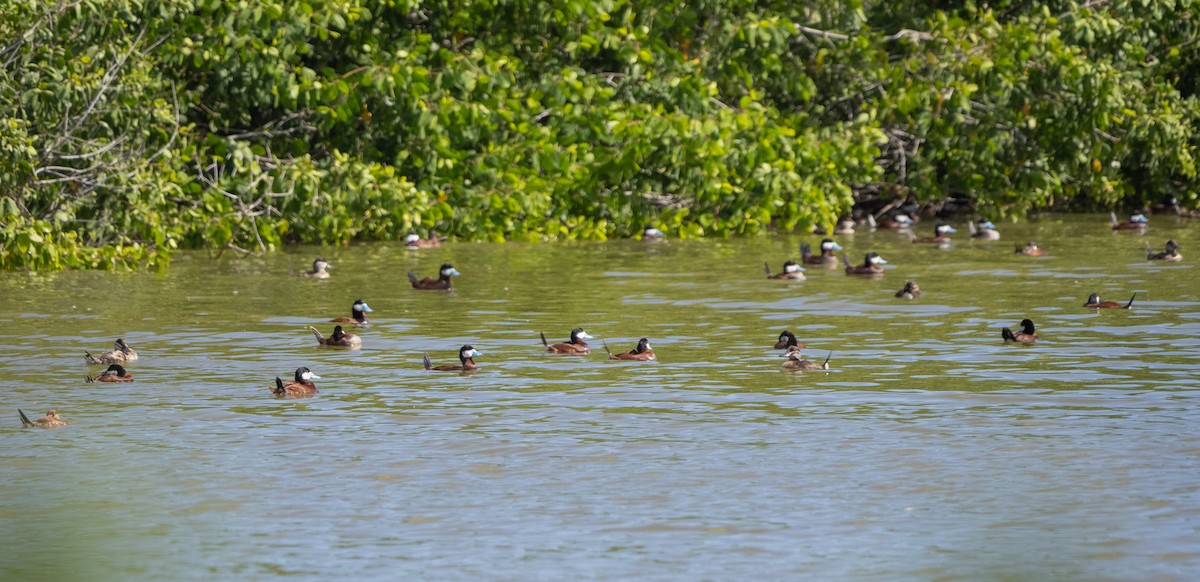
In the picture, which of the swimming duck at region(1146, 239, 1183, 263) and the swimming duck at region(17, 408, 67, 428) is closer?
the swimming duck at region(17, 408, 67, 428)

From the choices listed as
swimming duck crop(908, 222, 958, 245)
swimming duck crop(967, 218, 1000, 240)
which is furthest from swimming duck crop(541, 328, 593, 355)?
swimming duck crop(967, 218, 1000, 240)

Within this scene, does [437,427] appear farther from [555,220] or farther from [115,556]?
[555,220]

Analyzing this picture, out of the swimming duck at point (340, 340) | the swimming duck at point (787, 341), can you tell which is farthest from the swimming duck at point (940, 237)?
the swimming duck at point (340, 340)

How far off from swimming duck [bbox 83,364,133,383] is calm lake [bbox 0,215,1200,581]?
0.14 m

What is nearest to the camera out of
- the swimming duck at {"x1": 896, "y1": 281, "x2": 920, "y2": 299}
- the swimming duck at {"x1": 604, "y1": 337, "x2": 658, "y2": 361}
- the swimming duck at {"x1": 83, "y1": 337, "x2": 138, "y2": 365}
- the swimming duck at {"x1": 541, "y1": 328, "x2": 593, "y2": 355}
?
the swimming duck at {"x1": 83, "y1": 337, "x2": 138, "y2": 365}

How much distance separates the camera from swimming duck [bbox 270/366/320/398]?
1445cm

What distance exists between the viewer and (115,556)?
9617 millimetres

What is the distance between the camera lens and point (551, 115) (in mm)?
31453

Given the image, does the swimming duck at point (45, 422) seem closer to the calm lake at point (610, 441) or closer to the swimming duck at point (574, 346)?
the calm lake at point (610, 441)

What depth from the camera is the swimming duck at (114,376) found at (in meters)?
15.1

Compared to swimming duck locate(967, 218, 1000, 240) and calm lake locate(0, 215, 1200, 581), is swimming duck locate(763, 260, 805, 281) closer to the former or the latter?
calm lake locate(0, 215, 1200, 581)

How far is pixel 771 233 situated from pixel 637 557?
24.6 meters

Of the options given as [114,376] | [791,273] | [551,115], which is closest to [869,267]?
[791,273]

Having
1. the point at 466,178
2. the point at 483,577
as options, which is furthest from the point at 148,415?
the point at 466,178
